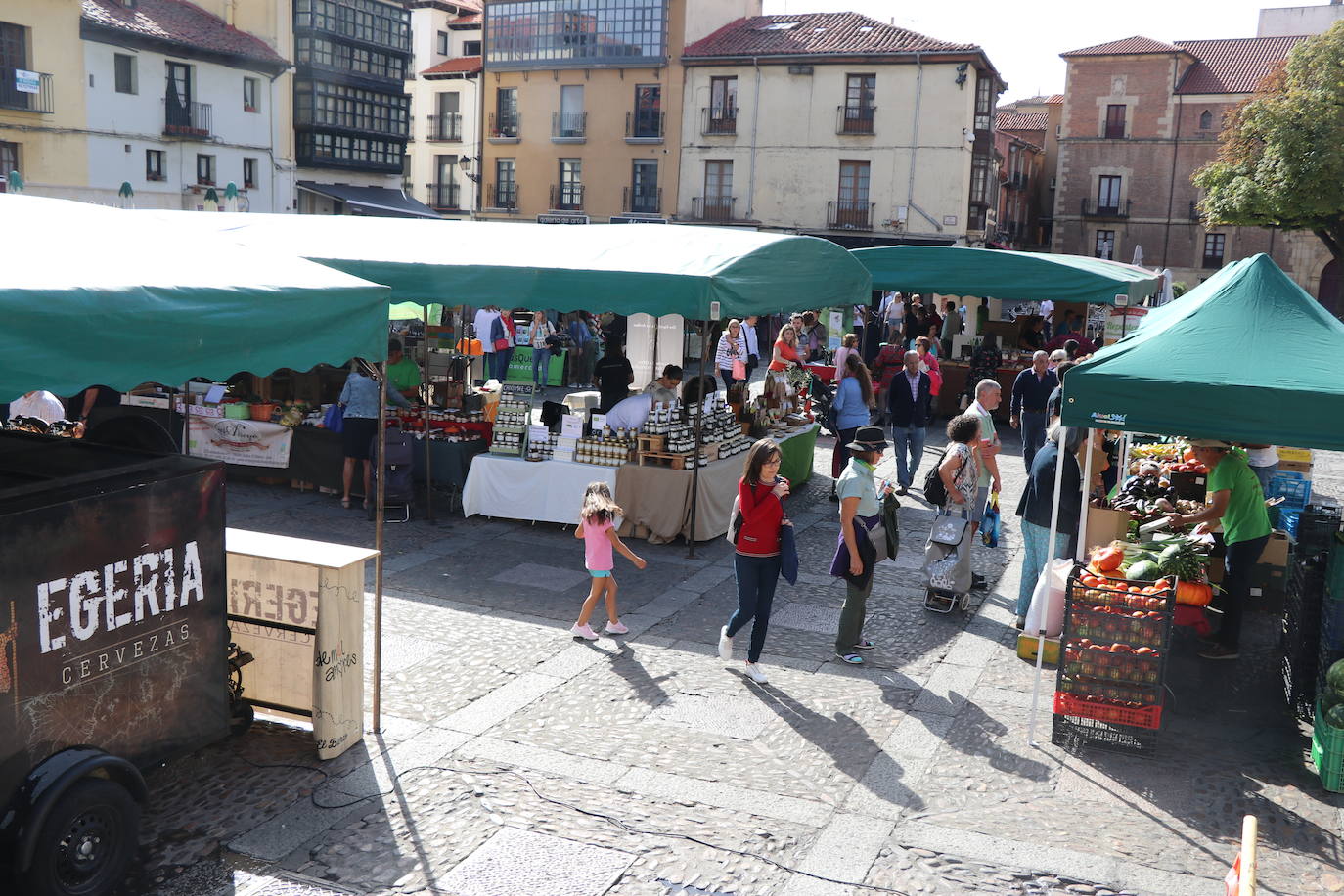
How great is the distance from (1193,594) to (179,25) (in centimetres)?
3599

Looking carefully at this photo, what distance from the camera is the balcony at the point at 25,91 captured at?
30.2 m

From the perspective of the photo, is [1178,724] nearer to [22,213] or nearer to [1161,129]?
[22,213]

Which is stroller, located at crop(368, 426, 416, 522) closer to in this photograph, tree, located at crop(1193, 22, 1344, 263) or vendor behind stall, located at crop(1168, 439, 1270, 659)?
vendor behind stall, located at crop(1168, 439, 1270, 659)

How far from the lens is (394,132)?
1790 inches

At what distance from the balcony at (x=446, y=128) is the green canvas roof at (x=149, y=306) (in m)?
45.1

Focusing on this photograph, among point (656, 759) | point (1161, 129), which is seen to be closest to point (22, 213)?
point (656, 759)

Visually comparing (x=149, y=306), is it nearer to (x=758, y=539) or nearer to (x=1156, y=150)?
(x=758, y=539)

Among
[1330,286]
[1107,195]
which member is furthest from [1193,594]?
[1330,286]

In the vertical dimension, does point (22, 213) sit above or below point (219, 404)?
above

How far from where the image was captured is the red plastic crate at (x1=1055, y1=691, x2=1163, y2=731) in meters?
6.65

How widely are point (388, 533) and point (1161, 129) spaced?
4908 cm

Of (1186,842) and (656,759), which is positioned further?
(656,759)

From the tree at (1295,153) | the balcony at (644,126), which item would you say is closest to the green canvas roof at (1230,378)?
the balcony at (644,126)

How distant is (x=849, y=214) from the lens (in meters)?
38.5
